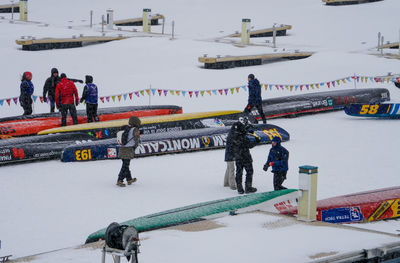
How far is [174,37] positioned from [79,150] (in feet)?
58.9

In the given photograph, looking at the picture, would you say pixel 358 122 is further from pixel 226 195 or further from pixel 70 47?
pixel 70 47

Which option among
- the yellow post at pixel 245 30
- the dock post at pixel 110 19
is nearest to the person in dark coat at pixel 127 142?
the yellow post at pixel 245 30

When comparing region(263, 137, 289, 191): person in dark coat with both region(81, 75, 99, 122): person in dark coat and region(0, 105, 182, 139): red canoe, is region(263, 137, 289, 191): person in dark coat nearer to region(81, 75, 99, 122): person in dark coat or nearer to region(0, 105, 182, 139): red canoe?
Answer: region(81, 75, 99, 122): person in dark coat

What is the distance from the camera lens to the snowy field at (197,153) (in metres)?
7.45

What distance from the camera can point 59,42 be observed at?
27672 mm

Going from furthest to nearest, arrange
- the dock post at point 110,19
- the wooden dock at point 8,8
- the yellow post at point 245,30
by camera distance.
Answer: the wooden dock at point 8,8 < the dock post at point 110,19 < the yellow post at point 245,30

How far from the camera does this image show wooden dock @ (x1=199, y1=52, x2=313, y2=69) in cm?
2659

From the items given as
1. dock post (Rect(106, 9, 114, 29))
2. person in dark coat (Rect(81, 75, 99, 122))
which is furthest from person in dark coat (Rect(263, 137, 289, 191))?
dock post (Rect(106, 9, 114, 29))

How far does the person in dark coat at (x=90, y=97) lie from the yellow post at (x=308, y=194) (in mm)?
9640

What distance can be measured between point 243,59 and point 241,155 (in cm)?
1548

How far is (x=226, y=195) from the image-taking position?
12391 millimetres

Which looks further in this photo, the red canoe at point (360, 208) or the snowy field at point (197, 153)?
the red canoe at point (360, 208)

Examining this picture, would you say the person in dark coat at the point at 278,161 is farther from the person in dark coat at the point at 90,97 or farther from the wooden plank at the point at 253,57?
the wooden plank at the point at 253,57

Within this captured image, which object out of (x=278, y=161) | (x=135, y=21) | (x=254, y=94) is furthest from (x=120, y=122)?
(x=135, y=21)
